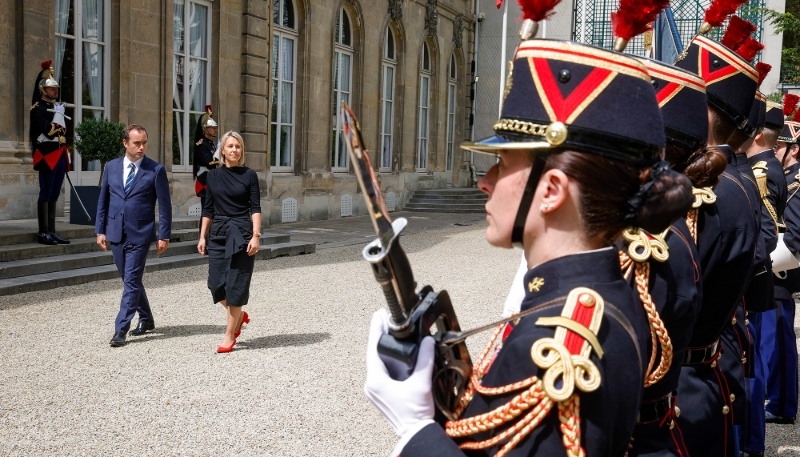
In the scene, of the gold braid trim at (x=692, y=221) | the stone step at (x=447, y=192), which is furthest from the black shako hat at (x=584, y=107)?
the stone step at (x=447, y=192)

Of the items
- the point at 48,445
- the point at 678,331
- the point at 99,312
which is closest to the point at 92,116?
the point at 99,312

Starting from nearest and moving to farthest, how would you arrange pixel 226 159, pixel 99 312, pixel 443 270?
pixel 226 159, pixel 99 312, pixel 443 270

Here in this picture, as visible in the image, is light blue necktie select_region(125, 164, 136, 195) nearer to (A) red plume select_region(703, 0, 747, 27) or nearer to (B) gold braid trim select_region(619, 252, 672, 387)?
(A) red plume select_region(703, 0, 747, 27)

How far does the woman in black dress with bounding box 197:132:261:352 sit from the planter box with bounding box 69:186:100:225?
4510 millimetres

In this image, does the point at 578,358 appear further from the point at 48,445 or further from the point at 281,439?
the point at 48,445

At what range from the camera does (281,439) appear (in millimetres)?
4656

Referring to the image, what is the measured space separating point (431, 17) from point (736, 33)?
64.8ft

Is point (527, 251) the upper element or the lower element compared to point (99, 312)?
upper

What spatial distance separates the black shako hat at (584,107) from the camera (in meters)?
1.53

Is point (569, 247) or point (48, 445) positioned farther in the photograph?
point (48, 445)

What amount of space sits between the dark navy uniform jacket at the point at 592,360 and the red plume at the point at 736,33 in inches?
78.4

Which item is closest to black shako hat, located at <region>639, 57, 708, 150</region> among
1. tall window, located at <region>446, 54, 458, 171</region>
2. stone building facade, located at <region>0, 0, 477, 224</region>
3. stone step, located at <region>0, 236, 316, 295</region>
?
stone step, located at <region>0, 236, 316, 295</region>

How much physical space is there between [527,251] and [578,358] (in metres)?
0.27

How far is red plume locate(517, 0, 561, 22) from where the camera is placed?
5.51 ft
